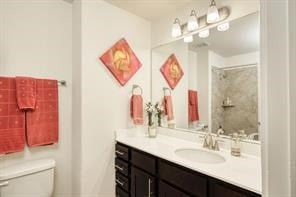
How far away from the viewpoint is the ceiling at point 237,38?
4.89 ft

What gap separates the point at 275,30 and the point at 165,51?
76.2 inches

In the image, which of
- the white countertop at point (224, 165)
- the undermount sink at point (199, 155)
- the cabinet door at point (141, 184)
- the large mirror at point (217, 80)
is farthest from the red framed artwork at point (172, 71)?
the cabinet door at point (141, 184)

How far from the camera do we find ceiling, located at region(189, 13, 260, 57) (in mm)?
1491

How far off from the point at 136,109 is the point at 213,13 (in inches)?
48.2

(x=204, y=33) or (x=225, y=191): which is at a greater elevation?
(x=204, y=33)

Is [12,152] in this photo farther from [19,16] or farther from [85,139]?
[19,16]

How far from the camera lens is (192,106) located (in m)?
1.97

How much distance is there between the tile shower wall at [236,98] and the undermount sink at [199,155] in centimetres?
28

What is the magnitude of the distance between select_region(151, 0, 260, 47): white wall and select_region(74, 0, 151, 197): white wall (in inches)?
13.9

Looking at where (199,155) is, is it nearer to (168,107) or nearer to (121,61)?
(168,107)

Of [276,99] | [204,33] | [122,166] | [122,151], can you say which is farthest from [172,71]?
[276,99]

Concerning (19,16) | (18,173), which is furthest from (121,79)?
(18,173)

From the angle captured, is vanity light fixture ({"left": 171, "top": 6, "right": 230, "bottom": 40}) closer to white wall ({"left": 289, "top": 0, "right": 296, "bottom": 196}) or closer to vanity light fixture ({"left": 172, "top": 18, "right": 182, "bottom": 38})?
vanity light fixture ({"left": 172, "top": 18, "right": 182, "bottom": 38})

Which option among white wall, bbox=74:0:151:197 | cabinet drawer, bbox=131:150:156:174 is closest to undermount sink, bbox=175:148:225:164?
cabinet drawer, bbox=131:150:156:174
